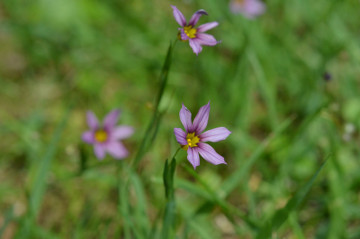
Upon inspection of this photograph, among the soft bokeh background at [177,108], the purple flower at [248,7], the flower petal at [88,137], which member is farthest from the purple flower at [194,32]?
the purple flower at [248,7]

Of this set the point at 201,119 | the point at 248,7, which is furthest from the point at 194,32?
the point at 248,7

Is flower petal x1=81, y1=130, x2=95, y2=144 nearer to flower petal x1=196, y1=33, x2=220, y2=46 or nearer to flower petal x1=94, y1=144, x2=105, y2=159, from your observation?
flower petal x1=94, y1=144, x2=105, y2=159

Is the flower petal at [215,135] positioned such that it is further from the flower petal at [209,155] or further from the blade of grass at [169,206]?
the blade of grass at [169,206]

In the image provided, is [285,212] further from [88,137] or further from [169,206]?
[88,137]

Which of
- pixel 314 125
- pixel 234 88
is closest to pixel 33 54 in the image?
pixel 234 88

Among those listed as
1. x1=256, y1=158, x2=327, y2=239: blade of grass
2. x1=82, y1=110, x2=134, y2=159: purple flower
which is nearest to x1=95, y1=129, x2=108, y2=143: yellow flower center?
x1=82, y1=110, x2=134, y2=159: purple flower
